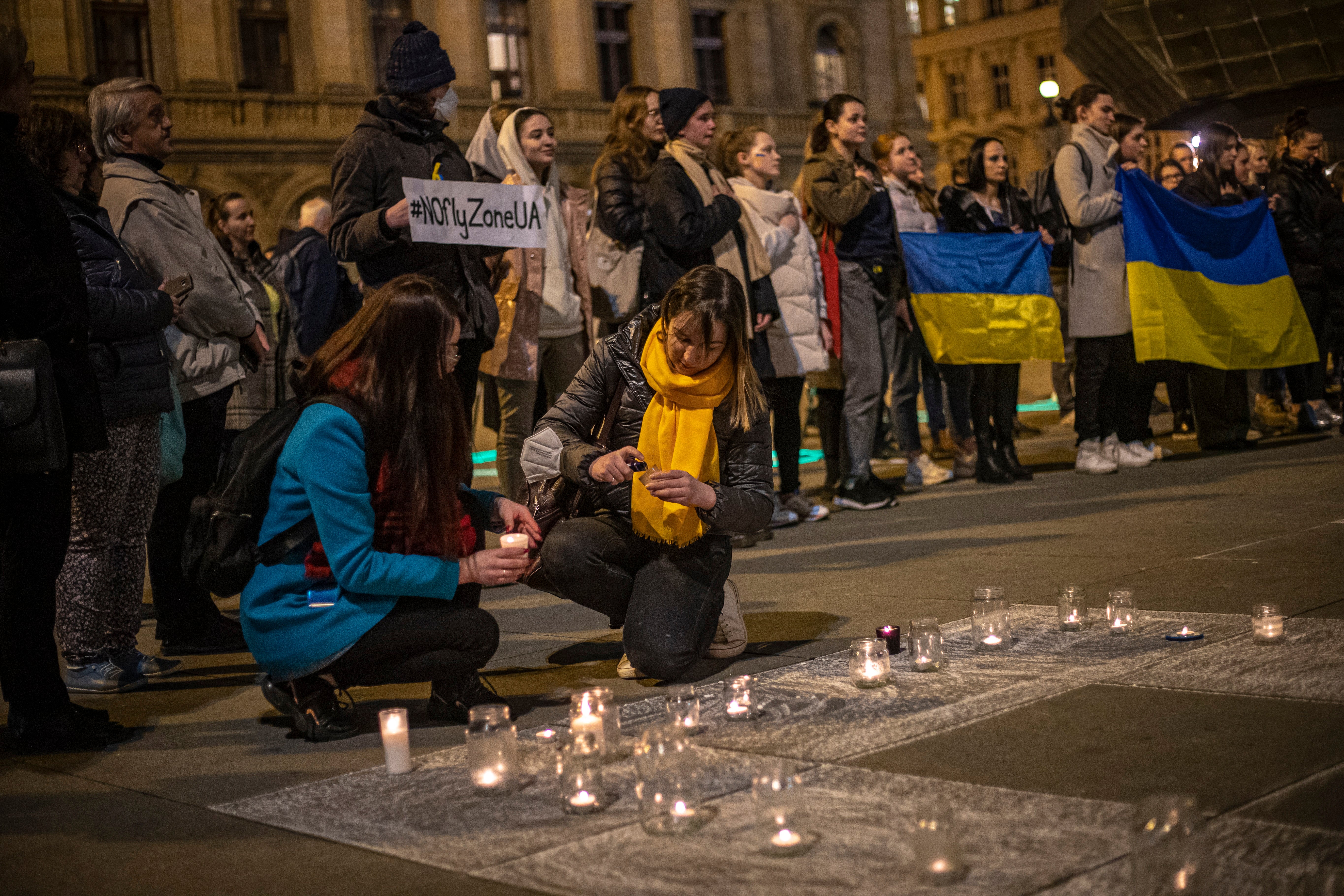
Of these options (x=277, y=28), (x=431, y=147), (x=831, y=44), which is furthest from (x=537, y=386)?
(x=831, y=44)

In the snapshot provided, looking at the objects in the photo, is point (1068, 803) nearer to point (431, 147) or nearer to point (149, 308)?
point (149, 308)

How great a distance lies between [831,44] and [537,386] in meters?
36.3

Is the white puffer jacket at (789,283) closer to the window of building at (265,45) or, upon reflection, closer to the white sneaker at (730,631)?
the white sneaker at (730,631)

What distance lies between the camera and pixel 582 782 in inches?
123

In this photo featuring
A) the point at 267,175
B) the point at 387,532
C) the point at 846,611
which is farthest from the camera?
the point at 267,175

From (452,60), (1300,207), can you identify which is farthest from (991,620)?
(452,60)

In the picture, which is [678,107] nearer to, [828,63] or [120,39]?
[120,39]

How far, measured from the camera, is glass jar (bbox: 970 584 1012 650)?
451 cm

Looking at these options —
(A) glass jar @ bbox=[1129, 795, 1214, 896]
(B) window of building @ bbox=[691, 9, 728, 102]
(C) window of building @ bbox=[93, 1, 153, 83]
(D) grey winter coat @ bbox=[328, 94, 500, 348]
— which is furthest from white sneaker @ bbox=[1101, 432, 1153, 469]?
(B) window of building @ bbox=[691, 9, 728, 102]

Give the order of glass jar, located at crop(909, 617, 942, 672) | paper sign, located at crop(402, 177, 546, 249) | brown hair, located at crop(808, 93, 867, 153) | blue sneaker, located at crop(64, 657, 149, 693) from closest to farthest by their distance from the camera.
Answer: glass jar, located at crop(909, 617, 942, 672) < blue sneaker, located at crop(64, 657, 149, 693) < paper sign, located at crop(402, 177, 546, 249) < brown hair, located at crop(808, 93, 867, 153)

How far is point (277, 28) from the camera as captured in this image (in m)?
32.4

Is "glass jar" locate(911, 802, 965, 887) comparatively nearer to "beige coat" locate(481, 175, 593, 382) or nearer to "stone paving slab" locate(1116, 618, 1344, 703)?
"stone paving slab" locate(1116, 618, 1344, 703)

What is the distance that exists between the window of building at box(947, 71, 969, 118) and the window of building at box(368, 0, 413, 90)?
41.5 m

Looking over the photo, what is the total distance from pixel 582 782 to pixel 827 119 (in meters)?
6.35
